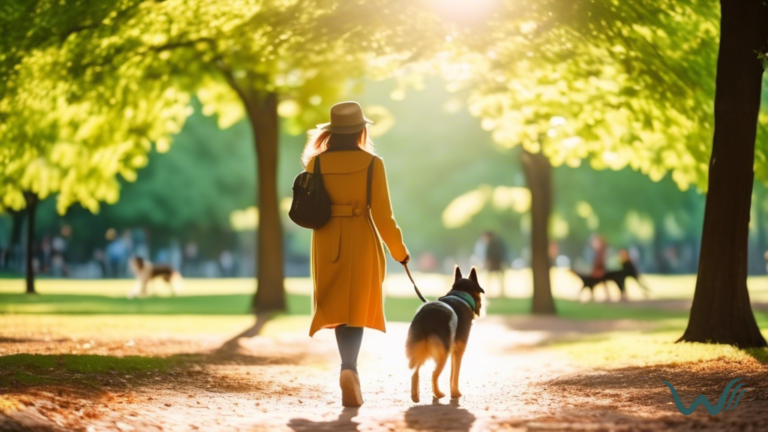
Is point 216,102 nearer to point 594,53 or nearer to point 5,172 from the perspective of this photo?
point 5,172

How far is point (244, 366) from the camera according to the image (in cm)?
1230

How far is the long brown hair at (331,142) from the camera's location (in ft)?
28.0

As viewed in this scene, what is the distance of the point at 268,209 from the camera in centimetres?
2177

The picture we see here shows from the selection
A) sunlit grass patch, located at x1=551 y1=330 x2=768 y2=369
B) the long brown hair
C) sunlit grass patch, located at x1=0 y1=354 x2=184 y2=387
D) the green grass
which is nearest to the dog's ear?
the long brown hair

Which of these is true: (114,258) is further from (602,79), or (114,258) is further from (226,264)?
(602,79)

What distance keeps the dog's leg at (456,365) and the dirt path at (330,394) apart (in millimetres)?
177

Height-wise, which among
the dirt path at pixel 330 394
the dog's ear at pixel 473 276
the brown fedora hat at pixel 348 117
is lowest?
the dirt path at pixel 330 394

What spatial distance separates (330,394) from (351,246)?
2016mm

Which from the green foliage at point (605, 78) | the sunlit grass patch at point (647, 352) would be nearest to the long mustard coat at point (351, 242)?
the sunlit grass patch at point (647, 352)

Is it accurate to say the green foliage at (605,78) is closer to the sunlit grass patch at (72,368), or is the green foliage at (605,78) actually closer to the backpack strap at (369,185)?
the backpack strap at (369,185)

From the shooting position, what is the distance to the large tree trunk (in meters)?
12.0

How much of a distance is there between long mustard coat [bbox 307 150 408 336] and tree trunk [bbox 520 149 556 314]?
1400cm
